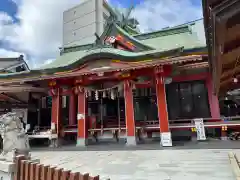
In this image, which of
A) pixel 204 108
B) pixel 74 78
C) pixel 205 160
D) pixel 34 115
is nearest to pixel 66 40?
pixel 34 115

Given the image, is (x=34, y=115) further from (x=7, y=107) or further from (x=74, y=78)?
(x=74, y=78)

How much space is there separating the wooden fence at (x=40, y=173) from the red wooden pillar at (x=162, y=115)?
7972 millimetres

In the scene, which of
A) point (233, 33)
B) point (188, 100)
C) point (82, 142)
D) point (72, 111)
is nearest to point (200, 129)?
point (188, 100)

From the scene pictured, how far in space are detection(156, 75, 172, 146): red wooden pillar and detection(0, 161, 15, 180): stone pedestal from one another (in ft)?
25.8

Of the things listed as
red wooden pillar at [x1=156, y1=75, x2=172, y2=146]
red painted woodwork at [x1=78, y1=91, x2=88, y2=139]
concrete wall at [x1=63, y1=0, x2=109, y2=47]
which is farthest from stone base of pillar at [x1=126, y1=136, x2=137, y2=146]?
concrete wall at [x1=63, y1=0, x2=109, y2=47]

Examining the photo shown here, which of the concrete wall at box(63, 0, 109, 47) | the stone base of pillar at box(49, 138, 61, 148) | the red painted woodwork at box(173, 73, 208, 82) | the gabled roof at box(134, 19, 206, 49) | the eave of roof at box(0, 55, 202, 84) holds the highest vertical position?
the concrete wall at box(63, 0, 109, 47)

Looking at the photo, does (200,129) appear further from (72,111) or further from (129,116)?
(72,111)

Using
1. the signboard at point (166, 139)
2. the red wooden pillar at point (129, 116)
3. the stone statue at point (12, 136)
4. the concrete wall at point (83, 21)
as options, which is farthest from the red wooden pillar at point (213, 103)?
the concrete wall at point (83, 21)

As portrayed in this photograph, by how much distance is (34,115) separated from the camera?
727 inches

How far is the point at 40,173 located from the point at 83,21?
5170 cm

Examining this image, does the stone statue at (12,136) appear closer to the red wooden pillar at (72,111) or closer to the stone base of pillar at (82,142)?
the stone base of pillar at (82,142)

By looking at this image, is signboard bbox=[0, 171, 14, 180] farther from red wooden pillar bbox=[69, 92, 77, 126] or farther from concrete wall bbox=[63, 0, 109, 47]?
concrete wall bbox=[63, 0, 109, 47]

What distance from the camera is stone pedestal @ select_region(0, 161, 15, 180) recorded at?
13.6 feet

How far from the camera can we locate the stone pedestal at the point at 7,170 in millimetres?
4142
